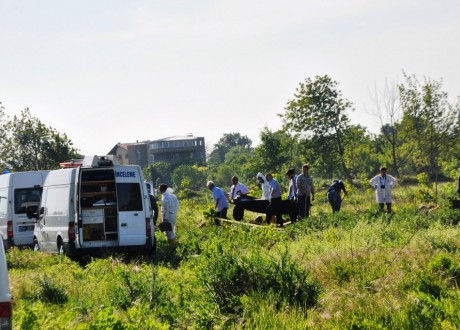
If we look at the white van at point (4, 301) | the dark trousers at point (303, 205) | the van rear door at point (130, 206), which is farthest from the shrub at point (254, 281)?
the dark trousers at point (303, 205)

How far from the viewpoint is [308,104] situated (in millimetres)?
45312

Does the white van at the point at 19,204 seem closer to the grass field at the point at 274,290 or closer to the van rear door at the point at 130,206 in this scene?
the van rear door at the point at 130,206

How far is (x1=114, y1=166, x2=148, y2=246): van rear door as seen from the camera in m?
17.7

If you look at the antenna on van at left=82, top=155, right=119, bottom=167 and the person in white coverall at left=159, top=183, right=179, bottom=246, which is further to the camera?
the person in white coverall at left=159, top=183, right=179, bottom=246

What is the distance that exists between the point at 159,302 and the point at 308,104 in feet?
116

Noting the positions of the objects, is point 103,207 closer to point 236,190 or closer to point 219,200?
point 219,200

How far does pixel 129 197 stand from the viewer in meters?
17.8

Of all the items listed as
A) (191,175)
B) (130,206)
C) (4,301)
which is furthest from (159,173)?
(4,301)

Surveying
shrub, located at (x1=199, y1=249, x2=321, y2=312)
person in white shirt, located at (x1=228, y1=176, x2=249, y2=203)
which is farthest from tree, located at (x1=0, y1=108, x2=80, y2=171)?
shrub, located at (x1=199, y1=249, x2=321, y2=312)

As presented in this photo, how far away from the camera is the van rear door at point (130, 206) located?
17.7 metres

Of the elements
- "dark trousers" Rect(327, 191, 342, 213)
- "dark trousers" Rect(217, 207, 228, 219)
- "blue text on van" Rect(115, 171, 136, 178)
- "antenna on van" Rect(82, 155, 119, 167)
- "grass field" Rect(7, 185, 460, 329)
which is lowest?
"grass field" Rect(7, 185, 460, 329)

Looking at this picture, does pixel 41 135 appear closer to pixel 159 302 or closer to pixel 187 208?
pixel 187 208

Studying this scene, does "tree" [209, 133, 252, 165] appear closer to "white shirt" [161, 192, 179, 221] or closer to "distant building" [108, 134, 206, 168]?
"distant building" [108, 134, 206, 168]

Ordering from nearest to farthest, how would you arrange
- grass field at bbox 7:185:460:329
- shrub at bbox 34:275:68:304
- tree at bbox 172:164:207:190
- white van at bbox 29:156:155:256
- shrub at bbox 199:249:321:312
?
grass field at bbox 7:185:460:329 → shrub at bbox 199:249:321:312 → shrub at bbox 34:275:68:304 → white van at bbox 29:156:155:256 → tree at bbox 172:164:207:190
